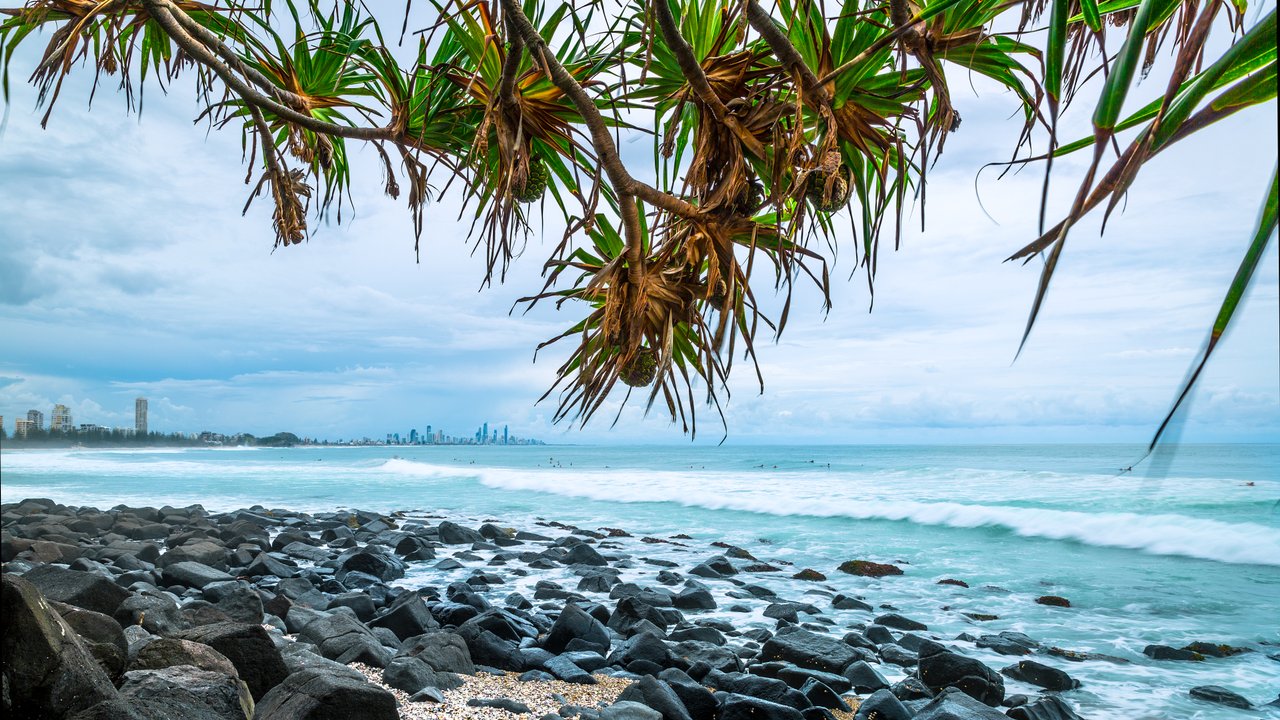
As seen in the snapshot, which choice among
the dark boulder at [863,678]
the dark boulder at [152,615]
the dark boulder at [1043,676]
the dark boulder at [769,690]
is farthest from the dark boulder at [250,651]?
the dark boulder at [1043,676]

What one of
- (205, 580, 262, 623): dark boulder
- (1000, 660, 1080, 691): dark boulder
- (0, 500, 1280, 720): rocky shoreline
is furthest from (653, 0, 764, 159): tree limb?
(1000, 660, 1080, 691): dark boulder

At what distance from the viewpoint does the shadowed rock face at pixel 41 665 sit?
1843mm

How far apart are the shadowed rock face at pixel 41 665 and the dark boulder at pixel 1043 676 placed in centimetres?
487

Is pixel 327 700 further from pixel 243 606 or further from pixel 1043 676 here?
pixel 1043 676

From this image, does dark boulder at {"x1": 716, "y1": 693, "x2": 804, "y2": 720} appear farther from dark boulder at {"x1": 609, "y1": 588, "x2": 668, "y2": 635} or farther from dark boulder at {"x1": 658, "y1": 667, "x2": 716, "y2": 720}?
dark boulder at {"x1": 609, "y1": 588, "x2": 668, "y2": 635}

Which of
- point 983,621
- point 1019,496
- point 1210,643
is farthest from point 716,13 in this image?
point 1019,496

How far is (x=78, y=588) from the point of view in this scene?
3537 millimetres

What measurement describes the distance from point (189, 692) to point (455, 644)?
173 centimetres

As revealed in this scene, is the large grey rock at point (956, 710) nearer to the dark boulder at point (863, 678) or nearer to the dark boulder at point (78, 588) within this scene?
the dark boulder at point (863, 678)

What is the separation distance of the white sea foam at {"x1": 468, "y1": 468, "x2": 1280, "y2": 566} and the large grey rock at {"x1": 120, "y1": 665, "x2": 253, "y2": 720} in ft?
41.7

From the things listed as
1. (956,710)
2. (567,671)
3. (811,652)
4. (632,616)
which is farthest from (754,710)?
(632,616)

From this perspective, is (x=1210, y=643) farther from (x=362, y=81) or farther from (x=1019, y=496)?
(x=1019, y=496)

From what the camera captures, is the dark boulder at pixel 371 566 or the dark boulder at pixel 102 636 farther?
the dark boulder at pixel 371 566

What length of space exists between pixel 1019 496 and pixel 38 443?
2005 centimetres
